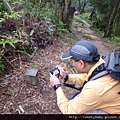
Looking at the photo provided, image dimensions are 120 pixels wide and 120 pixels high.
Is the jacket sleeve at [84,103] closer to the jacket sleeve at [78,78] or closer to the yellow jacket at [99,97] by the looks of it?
the yellow jacket at [99,97]

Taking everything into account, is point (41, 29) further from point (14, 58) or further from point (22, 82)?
point (22, 82)

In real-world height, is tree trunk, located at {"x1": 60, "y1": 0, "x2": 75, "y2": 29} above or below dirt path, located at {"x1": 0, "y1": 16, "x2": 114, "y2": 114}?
above

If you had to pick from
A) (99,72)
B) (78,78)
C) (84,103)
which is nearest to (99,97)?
(84,103)

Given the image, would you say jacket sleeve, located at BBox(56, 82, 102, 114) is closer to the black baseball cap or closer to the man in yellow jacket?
the man in yellow jacket

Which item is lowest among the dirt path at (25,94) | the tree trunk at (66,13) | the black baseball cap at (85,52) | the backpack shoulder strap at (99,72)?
the dirt path at (25,94)

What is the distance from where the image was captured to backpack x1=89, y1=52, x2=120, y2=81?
1.79 metres

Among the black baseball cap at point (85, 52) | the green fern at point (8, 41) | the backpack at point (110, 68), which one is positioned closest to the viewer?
the backpack at point (110, 68)

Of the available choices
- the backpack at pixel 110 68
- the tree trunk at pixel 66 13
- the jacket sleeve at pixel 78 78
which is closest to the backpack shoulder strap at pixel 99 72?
the backpack at pixel 110 68

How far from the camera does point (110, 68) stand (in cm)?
182

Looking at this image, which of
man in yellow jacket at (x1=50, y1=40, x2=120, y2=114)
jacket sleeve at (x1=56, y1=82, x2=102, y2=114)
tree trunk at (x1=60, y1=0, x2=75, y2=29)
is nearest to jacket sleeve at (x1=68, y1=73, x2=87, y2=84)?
man in yellow jacket at (x1=50, y1=40, x2=120, y2=114)

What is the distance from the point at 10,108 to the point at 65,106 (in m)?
1.10

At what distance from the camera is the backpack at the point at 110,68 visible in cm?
179

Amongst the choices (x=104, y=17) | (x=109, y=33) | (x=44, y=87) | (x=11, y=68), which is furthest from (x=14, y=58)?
(x=104, y=17)

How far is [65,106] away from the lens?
2184 millimetres
